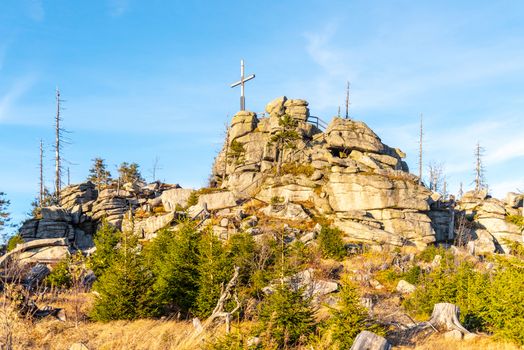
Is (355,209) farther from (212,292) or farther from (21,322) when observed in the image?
(21,322)

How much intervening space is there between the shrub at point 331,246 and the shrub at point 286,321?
17.9 m

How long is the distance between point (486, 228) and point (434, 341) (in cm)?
3469

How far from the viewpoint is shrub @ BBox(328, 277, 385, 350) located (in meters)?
10.6

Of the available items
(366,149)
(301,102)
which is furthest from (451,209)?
(301,102)

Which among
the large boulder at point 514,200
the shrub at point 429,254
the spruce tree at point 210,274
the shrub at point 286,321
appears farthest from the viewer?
the large boulder at point 514,200

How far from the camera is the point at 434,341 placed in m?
12.5

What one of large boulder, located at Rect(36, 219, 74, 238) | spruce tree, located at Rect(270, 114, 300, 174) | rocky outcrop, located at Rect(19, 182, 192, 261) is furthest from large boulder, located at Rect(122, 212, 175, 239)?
spruce tree, located at Rect(270, 114, 300, 174)

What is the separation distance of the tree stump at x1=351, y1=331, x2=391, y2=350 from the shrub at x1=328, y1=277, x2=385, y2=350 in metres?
0.78

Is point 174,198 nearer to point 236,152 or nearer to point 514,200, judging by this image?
point 236,152

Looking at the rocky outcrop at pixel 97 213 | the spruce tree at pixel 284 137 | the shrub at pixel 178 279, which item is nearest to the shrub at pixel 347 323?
the shrub at pixel 178 279

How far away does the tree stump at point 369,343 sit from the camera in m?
9.57

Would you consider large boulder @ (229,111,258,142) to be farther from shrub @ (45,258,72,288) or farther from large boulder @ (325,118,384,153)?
shrub @ (45,258,72,288)

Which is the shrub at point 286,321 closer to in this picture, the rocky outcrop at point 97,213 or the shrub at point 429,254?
the shrub at point 429,254

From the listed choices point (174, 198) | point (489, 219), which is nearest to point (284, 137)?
point (174, 198)
